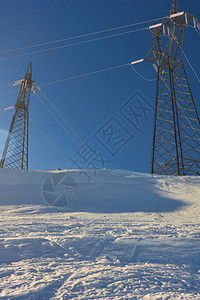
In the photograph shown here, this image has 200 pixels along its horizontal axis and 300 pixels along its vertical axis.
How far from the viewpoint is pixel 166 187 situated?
243 inches

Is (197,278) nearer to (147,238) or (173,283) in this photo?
(173,283)

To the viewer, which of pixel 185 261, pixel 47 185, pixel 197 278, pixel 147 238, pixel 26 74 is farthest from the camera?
pixel 26 74

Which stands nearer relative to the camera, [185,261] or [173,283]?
[173,283]

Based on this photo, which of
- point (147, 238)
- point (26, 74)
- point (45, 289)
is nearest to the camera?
point (45, 289)

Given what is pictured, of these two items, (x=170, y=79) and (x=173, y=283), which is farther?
(x=170, y=79)

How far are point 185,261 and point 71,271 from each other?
3.13 ft

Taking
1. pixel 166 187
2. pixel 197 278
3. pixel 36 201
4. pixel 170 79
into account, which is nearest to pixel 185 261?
pixel 197 278

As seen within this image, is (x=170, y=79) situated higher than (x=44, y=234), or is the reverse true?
(x=170, y=79)

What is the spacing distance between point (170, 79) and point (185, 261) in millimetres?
11774

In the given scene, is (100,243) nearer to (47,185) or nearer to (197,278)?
(197,278)

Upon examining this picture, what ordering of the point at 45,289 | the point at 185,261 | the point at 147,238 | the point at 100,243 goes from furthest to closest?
the point at 147,238 → the point at 100,243 → the point at 185,261 → the point at 45,289

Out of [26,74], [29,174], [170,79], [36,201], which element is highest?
[26,74]

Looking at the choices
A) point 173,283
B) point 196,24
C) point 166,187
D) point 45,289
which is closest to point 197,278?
point 173,283

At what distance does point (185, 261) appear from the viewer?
170 cm
